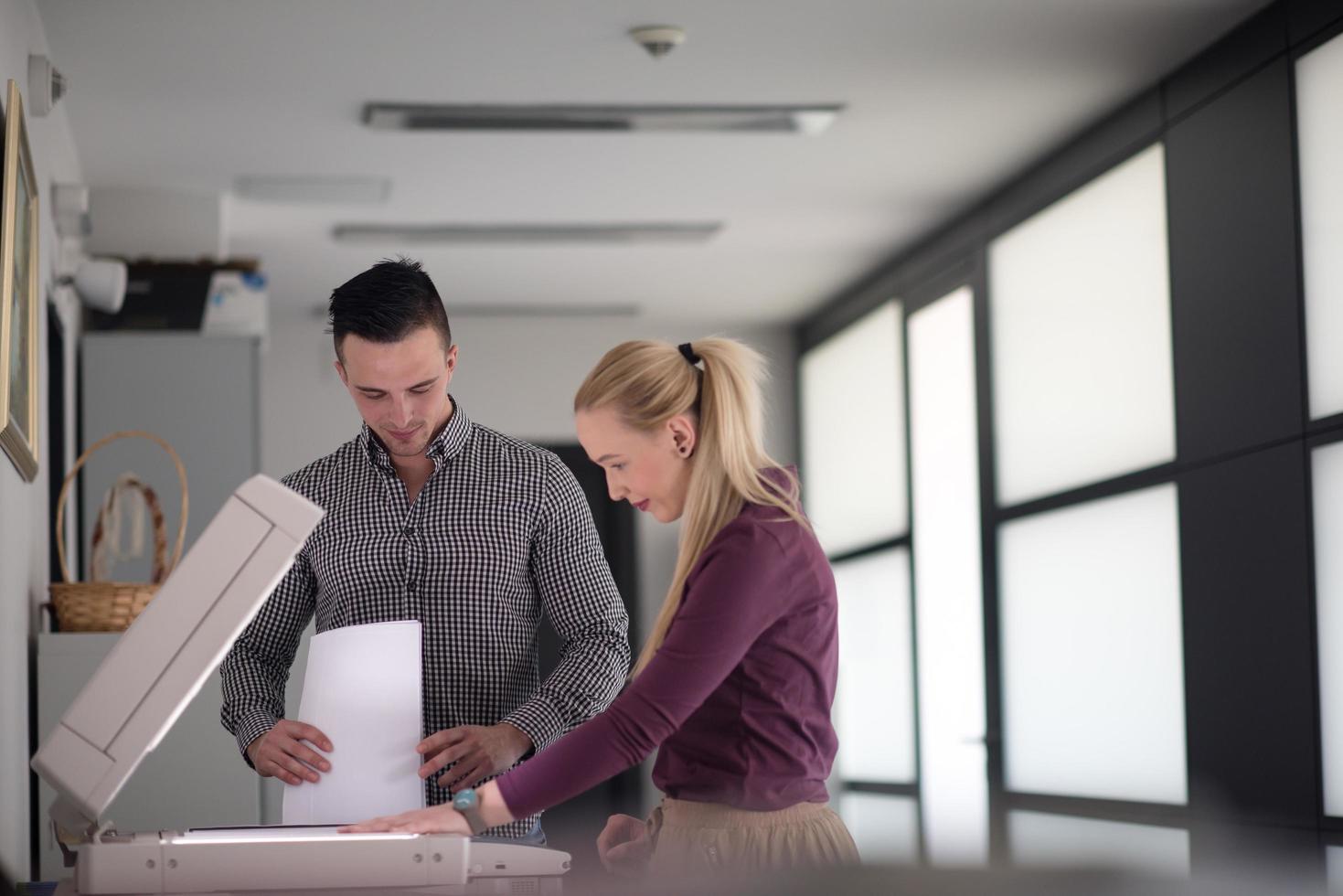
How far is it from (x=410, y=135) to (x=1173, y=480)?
2.50m

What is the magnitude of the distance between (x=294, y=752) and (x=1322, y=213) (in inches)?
121

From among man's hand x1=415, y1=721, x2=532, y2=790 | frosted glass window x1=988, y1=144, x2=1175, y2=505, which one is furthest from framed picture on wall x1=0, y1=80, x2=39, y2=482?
frosted glass window x1=988, y1=144, x2=1175, y2=505

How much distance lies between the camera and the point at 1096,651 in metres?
5.07

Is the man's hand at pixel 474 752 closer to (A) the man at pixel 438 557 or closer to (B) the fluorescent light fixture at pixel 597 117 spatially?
(A) the man at pixel 438 557

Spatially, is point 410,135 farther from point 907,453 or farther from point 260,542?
point 260,542

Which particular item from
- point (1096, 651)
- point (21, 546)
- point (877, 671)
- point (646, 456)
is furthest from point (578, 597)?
point (877, 671)

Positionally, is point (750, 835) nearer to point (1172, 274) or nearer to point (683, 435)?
point (683, 435)

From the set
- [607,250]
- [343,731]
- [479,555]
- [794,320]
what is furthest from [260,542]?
[794,320]

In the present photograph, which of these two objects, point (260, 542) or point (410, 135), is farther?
point (410, 135)

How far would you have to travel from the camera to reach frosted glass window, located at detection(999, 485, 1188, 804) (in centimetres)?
469

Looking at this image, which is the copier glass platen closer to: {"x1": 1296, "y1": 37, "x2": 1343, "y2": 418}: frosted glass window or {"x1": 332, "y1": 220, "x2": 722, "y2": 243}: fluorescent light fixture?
{"x1": 1296, "y1": 37, "x2": 1343, "y2": 418}: frosted glass window

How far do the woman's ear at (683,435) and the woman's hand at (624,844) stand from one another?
0.36 m

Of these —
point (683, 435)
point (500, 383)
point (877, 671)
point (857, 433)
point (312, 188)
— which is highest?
point (312, 188)

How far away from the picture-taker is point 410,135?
490 centimetres
